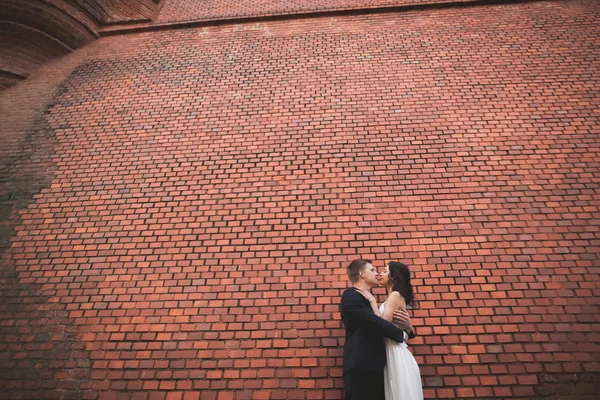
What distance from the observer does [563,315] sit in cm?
280

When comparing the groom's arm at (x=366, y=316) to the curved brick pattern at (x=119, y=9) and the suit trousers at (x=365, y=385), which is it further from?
the curved brick pattern at (x=119, y=9)

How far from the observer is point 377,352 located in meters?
2.32

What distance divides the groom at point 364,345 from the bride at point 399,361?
0.05m

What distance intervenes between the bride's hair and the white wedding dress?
0.37 meters

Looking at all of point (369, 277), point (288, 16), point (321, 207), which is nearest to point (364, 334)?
point (369, 277)

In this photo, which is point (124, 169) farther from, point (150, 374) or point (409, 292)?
point (409, 292)

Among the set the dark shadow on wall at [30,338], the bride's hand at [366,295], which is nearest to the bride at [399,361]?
the bride's hand at [366,295]

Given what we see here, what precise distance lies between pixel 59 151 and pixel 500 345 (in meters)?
5.69

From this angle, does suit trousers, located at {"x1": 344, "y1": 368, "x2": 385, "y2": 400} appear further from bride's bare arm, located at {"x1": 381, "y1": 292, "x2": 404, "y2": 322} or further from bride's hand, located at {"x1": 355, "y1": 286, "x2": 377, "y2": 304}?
bride's hand, located at {"x1": 355, "y1": 286, "x2": 377, "y2": 304}

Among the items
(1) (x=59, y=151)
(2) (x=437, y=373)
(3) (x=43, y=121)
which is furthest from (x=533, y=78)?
(3) (x=43, y=121)

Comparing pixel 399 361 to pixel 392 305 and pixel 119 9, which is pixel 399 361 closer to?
pixel 392 305

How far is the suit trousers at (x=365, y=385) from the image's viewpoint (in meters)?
2.23

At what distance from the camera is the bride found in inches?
87.2

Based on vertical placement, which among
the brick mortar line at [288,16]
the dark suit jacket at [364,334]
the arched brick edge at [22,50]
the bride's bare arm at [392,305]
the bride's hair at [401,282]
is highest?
the brick mortar line at [288,16]
